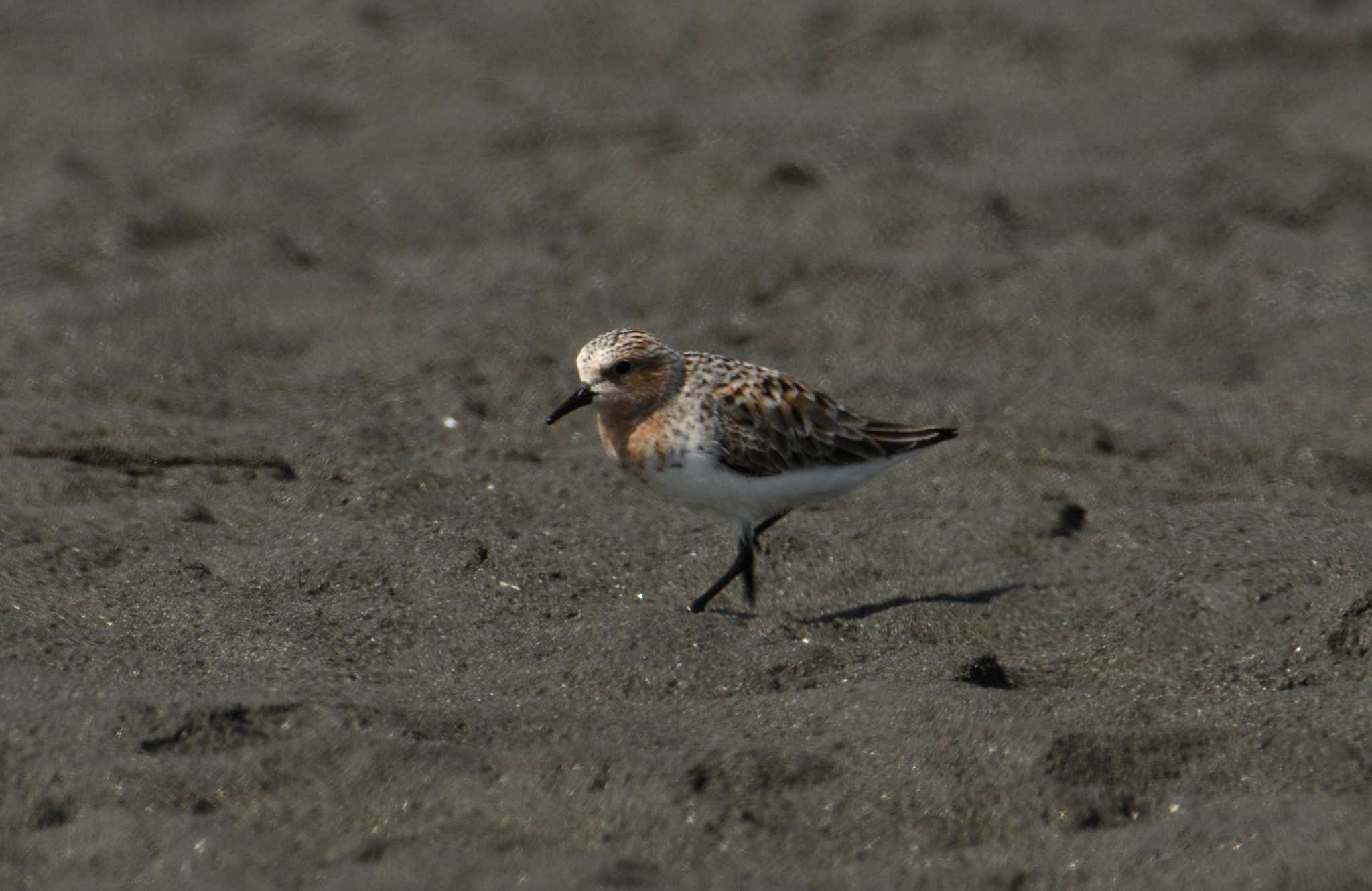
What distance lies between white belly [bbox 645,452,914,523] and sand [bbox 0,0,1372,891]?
30 centimetres

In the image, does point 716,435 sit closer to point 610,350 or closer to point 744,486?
point 744,486

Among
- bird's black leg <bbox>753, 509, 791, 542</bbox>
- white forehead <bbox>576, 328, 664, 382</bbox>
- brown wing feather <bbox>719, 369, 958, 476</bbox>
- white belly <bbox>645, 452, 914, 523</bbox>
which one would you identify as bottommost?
bird's black leg <bbox>753, 509, 791, 542</bbox>

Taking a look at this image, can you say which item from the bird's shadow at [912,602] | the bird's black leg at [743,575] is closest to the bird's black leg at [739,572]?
the bird's black leg at [743,575]

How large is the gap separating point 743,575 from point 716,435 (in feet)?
1.56

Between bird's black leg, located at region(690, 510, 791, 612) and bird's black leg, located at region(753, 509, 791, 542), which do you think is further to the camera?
bird's black leg, located at region(753, 509, 791, 542)

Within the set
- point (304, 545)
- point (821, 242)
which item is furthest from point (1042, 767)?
point (821, 242)

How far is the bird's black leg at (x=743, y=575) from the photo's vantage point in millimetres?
5574

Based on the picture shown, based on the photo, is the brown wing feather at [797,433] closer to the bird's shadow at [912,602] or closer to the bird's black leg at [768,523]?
the bird's black leg at [768,523]

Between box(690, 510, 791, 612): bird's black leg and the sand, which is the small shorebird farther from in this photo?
the sand

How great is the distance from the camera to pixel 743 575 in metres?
5.69

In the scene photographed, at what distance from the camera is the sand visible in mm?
3977

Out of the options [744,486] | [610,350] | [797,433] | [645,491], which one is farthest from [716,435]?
[645,491]

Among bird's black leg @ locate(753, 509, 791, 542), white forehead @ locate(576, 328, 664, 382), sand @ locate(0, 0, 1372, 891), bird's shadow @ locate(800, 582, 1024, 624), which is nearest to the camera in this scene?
sand @ locate(0, 0, 1372, 891)

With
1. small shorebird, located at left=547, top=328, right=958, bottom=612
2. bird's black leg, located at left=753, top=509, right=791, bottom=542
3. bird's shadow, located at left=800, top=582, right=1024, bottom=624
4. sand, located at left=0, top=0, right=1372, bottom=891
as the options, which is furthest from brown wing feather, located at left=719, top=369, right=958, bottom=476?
bird's shadow, located at left=800, top=582, right=1024, bottom=624
